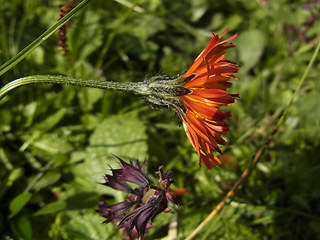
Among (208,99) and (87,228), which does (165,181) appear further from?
(87,228)

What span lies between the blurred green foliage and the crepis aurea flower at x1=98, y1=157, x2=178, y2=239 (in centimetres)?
49

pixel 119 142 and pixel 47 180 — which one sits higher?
pixel 47 180

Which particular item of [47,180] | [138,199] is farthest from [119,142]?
[138,199]

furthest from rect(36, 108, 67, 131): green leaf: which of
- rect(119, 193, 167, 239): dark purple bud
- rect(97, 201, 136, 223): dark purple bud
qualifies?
rect(119, 193, 167, 239): dark purple bud

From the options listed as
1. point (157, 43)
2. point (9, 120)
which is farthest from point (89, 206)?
point (157, 43)

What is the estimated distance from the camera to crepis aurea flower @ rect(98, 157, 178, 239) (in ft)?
6.27

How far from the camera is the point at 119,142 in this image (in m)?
3.21

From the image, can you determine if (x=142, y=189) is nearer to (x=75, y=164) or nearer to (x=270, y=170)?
(x=75, y=164)

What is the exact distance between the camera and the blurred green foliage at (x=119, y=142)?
114 inches

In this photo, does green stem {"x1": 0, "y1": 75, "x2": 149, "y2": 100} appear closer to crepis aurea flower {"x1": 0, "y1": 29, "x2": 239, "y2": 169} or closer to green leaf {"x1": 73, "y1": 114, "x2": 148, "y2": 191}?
crepis aurea flower {"x1": 0, "y1": 29, "x2": 239, "y2": 169}

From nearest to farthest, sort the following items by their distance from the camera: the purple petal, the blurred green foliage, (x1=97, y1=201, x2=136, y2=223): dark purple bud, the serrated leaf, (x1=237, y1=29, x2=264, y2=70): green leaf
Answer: the purple petal < (x1=97, y1=201, x2=136, y2=223): dark purple bud < the serrated leaf < the blurred green foliage < (x1=237, y1=29, x2=264, y2=70): green leaf

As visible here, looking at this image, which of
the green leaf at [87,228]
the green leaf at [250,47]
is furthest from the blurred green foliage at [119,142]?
the green leaf at [250,47]

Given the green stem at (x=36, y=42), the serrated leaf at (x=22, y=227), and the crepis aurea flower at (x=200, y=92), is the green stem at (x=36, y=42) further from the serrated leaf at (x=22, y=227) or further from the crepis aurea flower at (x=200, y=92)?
the serrated leaf at (x=22, y=227)

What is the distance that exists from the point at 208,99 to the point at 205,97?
2 centimetres
